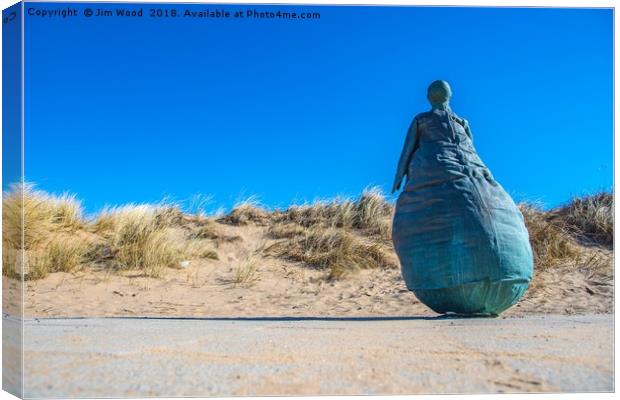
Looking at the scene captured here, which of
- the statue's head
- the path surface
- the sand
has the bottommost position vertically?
the path surface

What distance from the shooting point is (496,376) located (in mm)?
3529

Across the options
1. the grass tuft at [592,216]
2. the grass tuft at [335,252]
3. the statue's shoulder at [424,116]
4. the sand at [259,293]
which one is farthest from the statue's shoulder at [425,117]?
the grass tuft at [592,216]

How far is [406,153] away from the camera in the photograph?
263 inches

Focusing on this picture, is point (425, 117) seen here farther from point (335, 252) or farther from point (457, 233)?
point (335, 252)

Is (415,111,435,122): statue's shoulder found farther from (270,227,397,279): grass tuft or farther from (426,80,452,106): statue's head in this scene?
(270,227,397,279): grass tuft

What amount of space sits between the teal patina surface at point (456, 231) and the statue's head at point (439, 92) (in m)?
0.15

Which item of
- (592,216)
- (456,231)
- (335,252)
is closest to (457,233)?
(456,231)

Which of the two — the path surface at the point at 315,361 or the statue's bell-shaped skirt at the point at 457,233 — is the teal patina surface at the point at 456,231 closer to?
the statue's bell-shaped skirt at the point at 457,233

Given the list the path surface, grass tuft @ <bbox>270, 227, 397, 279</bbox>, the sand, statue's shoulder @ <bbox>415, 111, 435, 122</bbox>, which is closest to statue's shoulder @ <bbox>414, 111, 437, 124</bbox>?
statue's shoulder @ <bbox>415, 111, 435, 122</bbox>

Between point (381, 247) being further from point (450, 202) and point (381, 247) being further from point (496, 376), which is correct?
point (496, 376)

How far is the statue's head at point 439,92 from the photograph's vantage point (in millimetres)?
6670

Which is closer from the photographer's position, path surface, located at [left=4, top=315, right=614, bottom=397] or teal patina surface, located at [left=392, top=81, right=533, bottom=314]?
path surface, located at [left=4, top=315, right=614, bottom=397]

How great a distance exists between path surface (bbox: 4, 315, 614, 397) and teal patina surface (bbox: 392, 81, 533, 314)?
0.75 metres

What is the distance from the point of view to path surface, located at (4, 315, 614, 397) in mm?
3387
